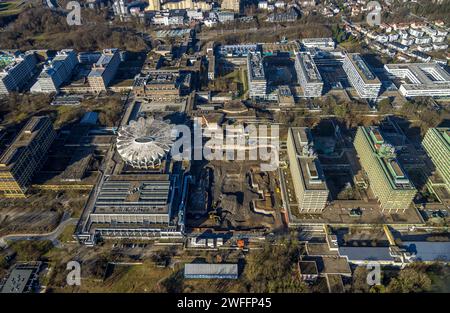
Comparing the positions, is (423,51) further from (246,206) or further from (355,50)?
(246,206)

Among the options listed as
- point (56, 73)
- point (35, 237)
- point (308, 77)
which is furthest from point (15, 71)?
point (308, 77)

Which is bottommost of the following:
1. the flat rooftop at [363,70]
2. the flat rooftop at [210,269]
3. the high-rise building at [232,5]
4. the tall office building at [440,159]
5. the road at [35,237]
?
the road at [35,237]

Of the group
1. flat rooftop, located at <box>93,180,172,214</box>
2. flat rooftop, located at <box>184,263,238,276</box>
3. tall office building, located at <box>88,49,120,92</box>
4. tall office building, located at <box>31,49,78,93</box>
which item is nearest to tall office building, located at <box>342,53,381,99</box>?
flat rooftop, located at <box>93,180,172,214</box>

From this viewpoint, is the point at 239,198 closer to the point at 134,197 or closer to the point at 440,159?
the point at 134,197

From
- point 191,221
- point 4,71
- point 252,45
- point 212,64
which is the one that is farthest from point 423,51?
point 4,71

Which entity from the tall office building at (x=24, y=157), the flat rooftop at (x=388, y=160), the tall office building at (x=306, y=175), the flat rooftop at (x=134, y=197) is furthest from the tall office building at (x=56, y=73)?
the flat rooftop at (x=388, y=160)

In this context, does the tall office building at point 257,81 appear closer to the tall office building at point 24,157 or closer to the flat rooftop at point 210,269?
the flat rooftop at point 210,269
